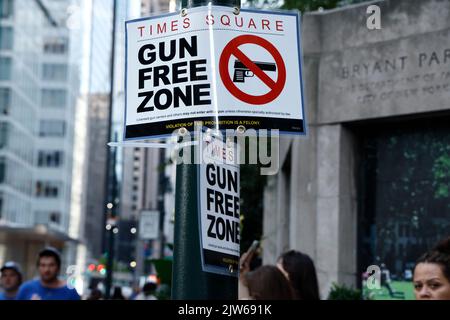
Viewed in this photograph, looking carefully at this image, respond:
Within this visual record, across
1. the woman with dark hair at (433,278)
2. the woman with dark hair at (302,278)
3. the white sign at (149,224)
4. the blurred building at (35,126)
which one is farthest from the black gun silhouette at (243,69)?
the blurred building at (35,126)

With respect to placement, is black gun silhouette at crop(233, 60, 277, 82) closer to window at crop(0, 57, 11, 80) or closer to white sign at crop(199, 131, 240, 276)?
white sign at crop(199, 131, 240, 276)

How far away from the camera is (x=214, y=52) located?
5.57 meters

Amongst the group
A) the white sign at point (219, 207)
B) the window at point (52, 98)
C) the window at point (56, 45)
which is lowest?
the white sign at point (219, 207)

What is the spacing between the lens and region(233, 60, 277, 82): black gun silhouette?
5.58 meters

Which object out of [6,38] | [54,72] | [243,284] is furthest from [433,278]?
[54,72]

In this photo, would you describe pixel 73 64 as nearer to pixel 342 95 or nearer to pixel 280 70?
pixel 342 95

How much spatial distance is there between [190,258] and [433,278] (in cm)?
142

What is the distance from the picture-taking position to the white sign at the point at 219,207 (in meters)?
5.45

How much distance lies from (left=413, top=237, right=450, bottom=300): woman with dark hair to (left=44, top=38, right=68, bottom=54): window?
115 m

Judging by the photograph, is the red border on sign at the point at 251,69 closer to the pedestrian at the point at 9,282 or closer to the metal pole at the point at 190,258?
the metal pole at the point at 190,258

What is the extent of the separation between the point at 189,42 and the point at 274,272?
1890 millimetres

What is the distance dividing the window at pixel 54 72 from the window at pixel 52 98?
5.25ft

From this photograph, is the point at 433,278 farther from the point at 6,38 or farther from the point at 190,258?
the point at 6,38
